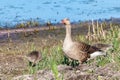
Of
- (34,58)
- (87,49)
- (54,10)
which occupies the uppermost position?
(87,49)

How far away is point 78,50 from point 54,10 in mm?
13757

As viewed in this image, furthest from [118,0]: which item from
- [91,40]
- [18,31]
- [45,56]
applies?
[45,56]

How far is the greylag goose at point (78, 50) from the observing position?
10.0 metres

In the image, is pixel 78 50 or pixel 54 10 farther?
pixel 54 10

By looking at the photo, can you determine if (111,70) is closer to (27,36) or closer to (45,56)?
(45,56)

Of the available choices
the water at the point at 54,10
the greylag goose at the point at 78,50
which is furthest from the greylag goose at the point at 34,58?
the water at the point at 54,10

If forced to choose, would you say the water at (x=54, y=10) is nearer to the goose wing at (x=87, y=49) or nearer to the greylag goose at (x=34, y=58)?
the greylag goose at (x=34, y=58)

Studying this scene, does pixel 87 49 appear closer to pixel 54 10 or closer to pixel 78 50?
pixel 78 50

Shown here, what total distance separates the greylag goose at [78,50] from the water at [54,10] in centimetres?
1094

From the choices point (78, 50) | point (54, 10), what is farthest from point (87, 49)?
point (54, 10)

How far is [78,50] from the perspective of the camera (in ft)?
33.6

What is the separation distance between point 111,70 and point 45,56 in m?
2.95

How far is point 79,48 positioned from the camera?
10266 millimetres

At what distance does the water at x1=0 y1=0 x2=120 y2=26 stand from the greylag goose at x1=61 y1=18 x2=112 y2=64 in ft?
35.9
